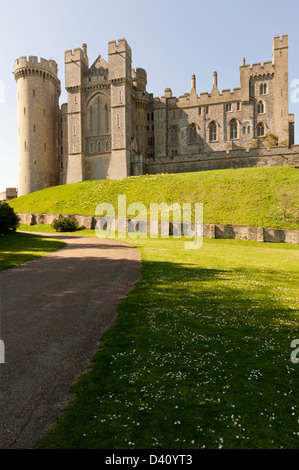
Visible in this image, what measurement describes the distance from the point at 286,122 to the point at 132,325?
212 ft

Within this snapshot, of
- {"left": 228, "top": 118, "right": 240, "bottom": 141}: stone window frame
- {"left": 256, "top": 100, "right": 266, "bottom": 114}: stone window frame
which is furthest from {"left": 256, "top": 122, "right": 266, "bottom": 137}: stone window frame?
{"left": 228, "top": 118, "right": 240, "bottom": 141}: stone window frame

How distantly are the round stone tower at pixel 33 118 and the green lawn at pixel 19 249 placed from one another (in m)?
42.0

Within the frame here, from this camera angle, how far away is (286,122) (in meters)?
58.0

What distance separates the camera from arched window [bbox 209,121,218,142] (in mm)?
65562

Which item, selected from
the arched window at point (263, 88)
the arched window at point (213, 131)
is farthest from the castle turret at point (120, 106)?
the arched window at point (263, 88)

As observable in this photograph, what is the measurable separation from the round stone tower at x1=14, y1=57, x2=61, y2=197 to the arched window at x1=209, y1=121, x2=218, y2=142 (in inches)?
1604

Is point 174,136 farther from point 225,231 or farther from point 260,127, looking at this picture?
point 225,231

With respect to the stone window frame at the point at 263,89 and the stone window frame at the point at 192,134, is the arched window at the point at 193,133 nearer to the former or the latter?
the stone window frame at the point at 192,134

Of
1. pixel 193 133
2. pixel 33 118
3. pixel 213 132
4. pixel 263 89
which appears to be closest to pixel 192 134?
pixel 193 133

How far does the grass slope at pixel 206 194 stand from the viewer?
112ft

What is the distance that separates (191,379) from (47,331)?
4.08 m

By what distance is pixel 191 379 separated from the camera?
4.94 meters

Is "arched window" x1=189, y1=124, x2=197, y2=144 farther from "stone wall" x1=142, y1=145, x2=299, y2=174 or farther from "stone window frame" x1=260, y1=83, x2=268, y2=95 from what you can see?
"stone window frame" x1=260, y1=83, x2=268, y2=95
